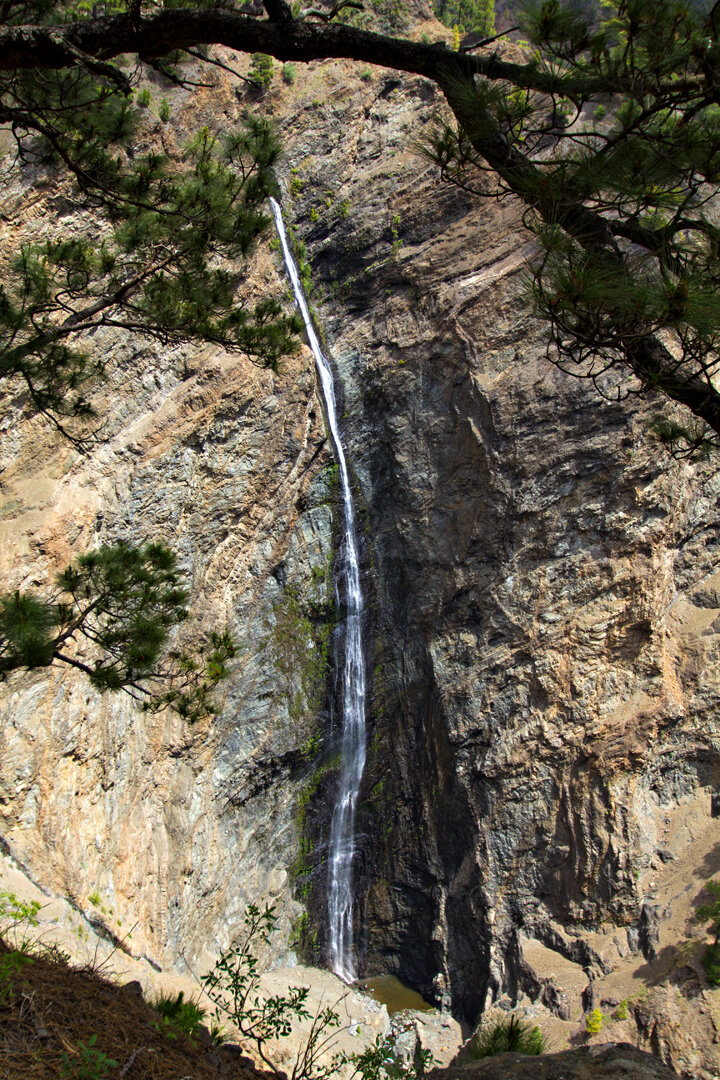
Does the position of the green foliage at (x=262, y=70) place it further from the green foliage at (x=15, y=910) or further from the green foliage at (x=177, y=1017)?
the green foliage at (x=177, y=1017)

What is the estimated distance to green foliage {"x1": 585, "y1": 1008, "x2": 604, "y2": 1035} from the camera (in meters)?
9.50

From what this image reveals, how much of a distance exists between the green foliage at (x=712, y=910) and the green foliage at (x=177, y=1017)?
7197 mm

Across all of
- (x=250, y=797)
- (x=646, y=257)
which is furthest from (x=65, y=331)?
(x=250, y=797)

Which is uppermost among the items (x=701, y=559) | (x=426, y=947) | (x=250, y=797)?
(x=701, y=559)

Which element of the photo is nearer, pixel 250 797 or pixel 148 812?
pixel 148 812

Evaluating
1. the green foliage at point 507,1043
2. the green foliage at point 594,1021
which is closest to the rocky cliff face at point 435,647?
the green foliage at point 594,1021

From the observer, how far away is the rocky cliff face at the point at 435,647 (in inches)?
406

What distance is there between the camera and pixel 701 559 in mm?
11977

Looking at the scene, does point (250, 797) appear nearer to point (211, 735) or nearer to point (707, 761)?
point (211, 735)

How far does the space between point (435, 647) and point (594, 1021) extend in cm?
595

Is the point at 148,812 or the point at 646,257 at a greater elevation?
the point at 646,257

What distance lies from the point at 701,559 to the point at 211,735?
27.6 feet

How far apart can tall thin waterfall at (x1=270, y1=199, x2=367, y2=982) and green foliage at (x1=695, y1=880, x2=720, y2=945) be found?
233 inches

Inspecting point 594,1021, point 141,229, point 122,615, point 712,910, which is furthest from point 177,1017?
point 712,910
